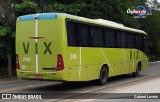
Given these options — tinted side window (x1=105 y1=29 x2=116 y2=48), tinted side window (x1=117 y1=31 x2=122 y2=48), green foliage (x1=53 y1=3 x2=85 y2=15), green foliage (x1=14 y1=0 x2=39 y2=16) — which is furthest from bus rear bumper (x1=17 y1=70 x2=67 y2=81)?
green foliage (x1=53 y1=3 x2=85 y2=15)

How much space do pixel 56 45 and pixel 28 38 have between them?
1333mm

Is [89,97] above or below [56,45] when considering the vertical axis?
below

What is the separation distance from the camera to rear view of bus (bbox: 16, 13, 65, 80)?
14.6m

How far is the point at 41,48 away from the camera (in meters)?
14.9


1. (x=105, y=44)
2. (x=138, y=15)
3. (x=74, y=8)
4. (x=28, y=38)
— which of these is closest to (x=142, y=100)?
(x=28, y=38)

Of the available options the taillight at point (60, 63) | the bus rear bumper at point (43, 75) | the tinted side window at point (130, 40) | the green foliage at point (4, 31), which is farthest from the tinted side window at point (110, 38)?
the green foliage at point (4, 31)

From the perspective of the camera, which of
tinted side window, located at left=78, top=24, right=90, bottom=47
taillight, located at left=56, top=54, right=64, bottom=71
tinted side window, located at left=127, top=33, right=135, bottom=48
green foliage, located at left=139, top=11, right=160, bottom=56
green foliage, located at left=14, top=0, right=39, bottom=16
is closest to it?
taillight, located at left=56, top=54, right=64, bottom=71

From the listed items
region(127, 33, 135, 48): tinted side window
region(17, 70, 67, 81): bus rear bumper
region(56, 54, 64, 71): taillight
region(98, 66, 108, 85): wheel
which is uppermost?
region(127, 33, 135, 48): tinted side window

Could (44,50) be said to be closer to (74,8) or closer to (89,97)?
(89,97)

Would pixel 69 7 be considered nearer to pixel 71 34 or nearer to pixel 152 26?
pixel 71 34

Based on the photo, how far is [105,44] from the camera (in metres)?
18.5

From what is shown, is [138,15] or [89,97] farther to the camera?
[138,15]

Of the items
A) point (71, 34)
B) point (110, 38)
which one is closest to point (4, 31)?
point (110, 38)

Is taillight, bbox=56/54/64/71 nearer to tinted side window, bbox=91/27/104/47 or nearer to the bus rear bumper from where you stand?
the bus rear bumper
